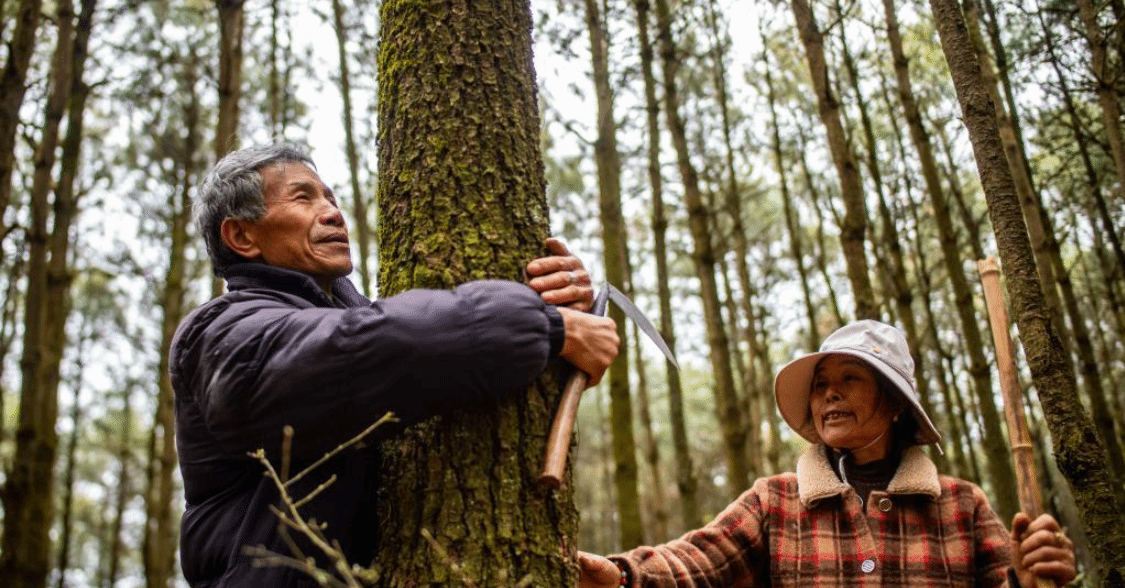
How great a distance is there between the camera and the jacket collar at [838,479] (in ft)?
8.67

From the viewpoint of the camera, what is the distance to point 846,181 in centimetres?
540

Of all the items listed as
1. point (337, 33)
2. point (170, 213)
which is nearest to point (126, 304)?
point (170, 213)

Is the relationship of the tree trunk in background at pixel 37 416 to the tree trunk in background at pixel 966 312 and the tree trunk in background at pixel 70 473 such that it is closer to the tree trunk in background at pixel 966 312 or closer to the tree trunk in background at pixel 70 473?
the tree trunk in background at pixel 966 312

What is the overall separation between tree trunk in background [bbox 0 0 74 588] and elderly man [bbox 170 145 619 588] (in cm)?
531

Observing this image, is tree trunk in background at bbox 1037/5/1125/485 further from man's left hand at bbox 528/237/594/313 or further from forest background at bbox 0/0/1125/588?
man's left hand at bbox 528/237/594/313

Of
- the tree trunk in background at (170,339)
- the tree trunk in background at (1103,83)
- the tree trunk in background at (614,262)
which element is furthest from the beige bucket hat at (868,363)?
the tree trunk in background at (170,339)

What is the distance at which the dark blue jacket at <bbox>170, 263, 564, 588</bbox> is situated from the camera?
163 centimetres

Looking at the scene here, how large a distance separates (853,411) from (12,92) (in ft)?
18.5

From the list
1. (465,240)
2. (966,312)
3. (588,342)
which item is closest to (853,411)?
(588,342)

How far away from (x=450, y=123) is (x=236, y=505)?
1.01 m

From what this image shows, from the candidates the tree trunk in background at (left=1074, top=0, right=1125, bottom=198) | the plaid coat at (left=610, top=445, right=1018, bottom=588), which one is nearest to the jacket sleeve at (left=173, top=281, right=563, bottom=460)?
the plaid coat at (left=610, top=445, right=1018, bottom=588)

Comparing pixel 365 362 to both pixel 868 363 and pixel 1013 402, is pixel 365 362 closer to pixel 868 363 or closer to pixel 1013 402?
pixel 868 363

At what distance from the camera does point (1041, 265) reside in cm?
526

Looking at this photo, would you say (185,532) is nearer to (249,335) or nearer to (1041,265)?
(249,335)
